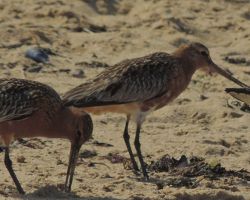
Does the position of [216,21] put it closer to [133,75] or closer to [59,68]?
[59,68]

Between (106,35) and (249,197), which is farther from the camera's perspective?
(106,35)

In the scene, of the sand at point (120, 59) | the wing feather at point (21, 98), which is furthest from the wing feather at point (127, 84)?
the wing feather at point (21, 98)

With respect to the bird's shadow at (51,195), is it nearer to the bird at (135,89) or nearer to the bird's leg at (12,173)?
the bird's leg at (12,173)

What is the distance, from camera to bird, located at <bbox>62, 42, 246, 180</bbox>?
35.8 feet

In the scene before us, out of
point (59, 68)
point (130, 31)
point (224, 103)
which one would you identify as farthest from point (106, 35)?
point (224, 103)

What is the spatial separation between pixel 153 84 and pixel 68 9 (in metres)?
5.21

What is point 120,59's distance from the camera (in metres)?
14.8

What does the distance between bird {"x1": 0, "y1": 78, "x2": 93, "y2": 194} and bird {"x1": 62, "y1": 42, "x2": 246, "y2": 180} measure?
0.94m

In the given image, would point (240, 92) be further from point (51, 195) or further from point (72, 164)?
point (51, 195)

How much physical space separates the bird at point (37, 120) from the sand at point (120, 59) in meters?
0.46

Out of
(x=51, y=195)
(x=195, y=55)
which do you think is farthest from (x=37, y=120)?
(x=195, y=55)

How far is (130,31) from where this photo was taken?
16.0 m

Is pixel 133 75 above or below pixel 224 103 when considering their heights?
above

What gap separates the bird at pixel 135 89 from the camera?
10.9 metres
